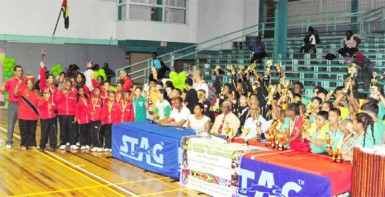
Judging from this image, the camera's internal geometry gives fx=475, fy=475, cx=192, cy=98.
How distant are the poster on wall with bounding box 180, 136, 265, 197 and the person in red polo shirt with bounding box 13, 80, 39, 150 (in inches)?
181

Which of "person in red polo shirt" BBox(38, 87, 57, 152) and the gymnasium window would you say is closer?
"person in red polo shirt" BBox(38, 87, 57, 152)

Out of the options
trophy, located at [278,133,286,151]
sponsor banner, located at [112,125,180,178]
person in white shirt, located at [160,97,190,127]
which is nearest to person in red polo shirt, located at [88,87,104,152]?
sponsor banner, located at [112,125,180,178]

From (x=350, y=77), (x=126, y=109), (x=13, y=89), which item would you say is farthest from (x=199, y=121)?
(x=13, y=89)

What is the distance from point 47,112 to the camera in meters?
11.0

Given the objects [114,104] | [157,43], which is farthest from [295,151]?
[157,43]

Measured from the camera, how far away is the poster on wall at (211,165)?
7.10 metres

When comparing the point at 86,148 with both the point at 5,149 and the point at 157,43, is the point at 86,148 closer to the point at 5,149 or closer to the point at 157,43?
the point at 5,149

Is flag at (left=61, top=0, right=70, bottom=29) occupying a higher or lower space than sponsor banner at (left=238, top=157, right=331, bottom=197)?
higher

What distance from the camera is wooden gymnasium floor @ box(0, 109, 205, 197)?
786cm

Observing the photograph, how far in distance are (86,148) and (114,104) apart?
1410 mm

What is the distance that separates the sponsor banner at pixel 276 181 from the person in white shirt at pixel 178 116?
294cm

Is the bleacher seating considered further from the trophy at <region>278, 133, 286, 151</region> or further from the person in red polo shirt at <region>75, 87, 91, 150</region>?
the trophy at <region>278, 133, 286, 151</region>

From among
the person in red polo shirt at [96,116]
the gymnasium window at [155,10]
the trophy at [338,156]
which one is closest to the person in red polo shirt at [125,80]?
the person in red polo shirt at [96,116]

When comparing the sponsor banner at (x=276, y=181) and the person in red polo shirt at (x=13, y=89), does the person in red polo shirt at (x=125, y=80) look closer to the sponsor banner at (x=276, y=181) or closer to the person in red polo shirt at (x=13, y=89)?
the person in red polo shirt at (x=13, y=89)
